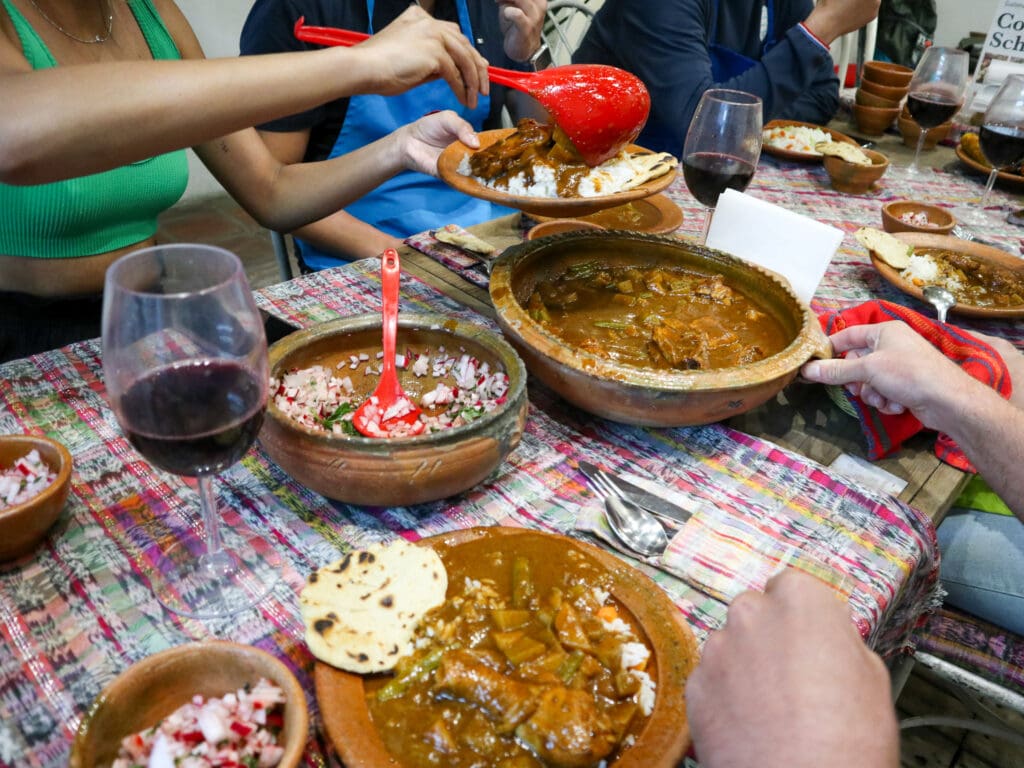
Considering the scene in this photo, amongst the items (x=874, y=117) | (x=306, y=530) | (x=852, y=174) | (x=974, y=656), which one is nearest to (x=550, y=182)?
(x=306, y=530)

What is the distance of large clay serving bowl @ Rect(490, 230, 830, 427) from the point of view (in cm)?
118

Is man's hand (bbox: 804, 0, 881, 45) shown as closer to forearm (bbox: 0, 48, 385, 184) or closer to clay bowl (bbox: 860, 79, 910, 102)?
clay bowl (bbox: 860, 79, 910, 102)

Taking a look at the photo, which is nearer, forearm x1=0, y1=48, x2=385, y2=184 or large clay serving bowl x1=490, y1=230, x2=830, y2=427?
large clay serving bowl x1=490, y1=230, x2=830, y2=427

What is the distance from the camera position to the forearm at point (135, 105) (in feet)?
4.21

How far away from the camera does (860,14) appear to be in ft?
9.36

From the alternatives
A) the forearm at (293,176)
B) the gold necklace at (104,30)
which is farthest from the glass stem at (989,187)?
the gold necklace at (104,30)

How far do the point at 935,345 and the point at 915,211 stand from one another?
1.04 meters

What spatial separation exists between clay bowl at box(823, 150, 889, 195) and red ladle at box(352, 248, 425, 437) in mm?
1984

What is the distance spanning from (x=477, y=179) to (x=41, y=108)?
81cm

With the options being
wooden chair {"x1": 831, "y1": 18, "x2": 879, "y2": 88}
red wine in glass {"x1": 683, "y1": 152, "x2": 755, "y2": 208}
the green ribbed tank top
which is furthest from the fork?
wooden chair {"x1": 831, "y1": 18, "x2": 879, "y2": 88}

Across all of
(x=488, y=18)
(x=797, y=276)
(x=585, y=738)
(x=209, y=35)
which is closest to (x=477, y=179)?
(x=797, y=276)

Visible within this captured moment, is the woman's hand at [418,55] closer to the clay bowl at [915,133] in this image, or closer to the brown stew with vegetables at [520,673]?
the brown stew with vegetables at [520,673]

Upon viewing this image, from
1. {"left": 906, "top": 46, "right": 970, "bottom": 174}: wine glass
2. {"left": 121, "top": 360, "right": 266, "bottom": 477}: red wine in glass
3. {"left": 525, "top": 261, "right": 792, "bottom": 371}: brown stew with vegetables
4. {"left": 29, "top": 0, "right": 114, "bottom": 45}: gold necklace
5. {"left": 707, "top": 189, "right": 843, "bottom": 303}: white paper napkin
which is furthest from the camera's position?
{"left": 906, "top": 46, "right": 970, "bottom": 174}: wine glass

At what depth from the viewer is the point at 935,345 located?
145 cm
